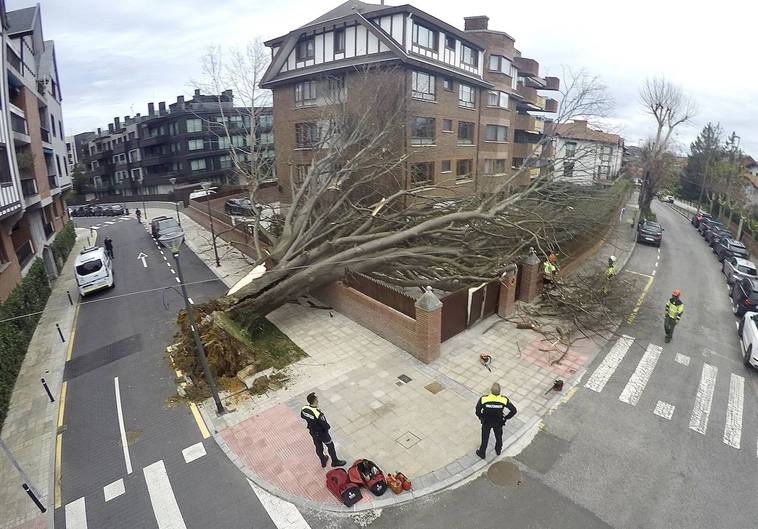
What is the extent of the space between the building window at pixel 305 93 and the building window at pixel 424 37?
6.68 m

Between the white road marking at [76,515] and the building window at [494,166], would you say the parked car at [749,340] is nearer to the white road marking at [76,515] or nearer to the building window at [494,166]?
the white road marking at [76,515]

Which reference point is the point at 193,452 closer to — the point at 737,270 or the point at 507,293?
the point at 507,293

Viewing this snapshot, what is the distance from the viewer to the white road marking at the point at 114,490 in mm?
7734

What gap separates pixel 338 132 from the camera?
2070 centimetres

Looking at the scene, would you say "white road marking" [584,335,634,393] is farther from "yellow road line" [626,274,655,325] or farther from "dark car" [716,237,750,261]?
"dark car" [716,237,750,261]

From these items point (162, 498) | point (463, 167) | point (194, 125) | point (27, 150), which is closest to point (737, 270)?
point (463, 167)

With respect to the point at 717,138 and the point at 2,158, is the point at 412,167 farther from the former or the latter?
the point at 717,138

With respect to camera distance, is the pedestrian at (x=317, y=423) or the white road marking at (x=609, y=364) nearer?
the pedestrian at (x=317, y=423)

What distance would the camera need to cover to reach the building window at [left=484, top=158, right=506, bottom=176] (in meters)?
33.9

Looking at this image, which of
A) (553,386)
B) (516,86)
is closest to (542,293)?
(553,386)

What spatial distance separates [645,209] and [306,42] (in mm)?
34819

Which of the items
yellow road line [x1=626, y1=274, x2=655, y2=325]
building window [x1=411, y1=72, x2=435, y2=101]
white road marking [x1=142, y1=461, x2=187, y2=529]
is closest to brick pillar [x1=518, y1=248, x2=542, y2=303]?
yellow road line [x1=626, y1=274, x2=655, y2=325]

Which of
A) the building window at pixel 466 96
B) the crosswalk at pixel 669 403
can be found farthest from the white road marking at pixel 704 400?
the building window at pixel 466 96

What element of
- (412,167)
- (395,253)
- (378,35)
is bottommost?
(395,253)
